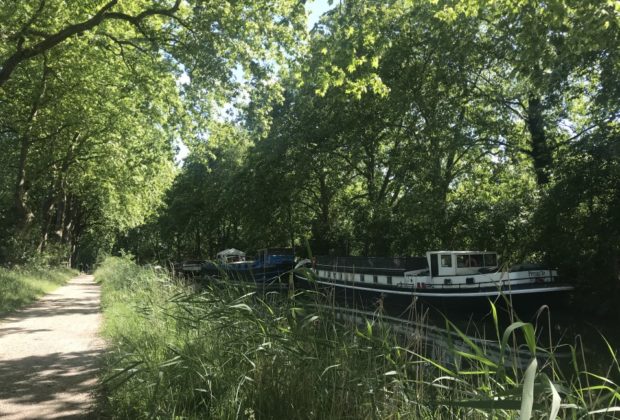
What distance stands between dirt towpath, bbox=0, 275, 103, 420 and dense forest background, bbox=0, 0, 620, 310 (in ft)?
20.0

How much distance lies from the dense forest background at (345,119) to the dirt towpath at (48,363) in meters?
6.09

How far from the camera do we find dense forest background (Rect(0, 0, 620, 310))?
33.7ft

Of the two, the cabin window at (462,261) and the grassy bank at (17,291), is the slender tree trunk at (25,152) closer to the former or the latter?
the grassy bank at (17,291)

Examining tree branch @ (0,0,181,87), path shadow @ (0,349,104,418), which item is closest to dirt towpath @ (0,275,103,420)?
path shadow @ (0,349,104,418)

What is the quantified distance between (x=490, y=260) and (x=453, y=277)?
7.64 feet

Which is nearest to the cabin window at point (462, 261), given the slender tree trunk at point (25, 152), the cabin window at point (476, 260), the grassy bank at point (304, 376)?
the cabin window at point (476, 260)

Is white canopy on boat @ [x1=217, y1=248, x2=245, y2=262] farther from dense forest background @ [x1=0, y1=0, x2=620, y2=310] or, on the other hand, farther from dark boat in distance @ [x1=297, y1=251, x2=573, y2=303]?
dark boat in distance @ [x1=297, y1=251, x2=573, y2=303]

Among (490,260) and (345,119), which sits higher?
(345,119)

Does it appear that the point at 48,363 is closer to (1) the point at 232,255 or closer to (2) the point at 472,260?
(2) the point at 472,260

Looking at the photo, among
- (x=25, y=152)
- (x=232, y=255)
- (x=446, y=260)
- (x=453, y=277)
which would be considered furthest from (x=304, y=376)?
(x=232, y=255)

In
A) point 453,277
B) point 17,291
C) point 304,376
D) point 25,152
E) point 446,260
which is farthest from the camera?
point 25,152

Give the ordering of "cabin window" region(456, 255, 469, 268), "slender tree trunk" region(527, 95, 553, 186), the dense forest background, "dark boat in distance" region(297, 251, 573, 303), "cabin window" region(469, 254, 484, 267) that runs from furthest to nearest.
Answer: "slender tree trunk" region(527, 95, 553, 186) < "cabin window" region(469, 254, 484, 267) < "cabin window" region(456, 255, 469, 268) < "dark boat in distance" region(297, 251, 573, 303) < the dense forest background

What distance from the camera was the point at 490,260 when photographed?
840 inches

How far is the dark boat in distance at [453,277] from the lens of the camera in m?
Result: 18.6
